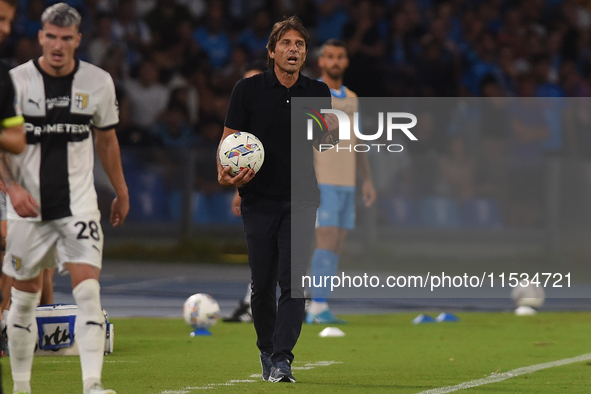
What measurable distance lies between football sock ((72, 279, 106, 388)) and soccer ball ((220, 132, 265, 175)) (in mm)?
1327

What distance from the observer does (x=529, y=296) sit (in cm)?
1204

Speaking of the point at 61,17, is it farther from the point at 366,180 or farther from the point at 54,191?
the point at 366,180

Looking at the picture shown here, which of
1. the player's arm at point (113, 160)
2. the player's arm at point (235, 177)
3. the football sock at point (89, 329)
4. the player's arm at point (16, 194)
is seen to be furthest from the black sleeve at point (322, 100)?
the player's arm at point (16, 194)

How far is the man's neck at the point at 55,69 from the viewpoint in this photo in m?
5.68

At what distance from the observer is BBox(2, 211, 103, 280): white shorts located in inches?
222

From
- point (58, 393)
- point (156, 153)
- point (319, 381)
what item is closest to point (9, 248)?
point (58, 393)

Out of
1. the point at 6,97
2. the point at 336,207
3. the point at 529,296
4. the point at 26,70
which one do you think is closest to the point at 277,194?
the point at 26,70

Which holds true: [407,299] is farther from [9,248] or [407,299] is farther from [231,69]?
[9,248]

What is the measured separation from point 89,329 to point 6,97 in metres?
1.44

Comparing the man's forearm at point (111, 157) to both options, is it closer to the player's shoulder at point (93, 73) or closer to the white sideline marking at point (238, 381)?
the player's shoulder at point (93, 73)

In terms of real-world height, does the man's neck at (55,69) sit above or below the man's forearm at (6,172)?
above

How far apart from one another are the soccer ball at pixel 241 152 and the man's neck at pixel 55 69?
128 centimetres

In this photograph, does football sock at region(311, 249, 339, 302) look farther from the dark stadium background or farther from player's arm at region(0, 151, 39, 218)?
player's arm at region(0, 151, 39, 218)

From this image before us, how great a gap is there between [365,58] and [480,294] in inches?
179
